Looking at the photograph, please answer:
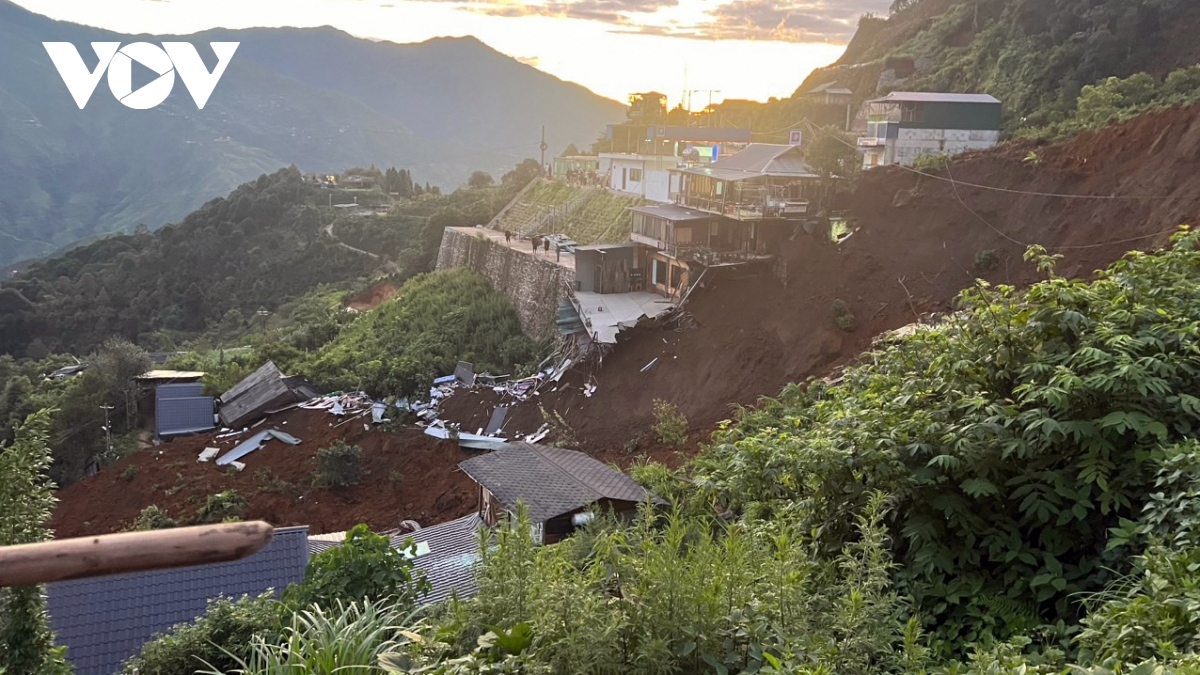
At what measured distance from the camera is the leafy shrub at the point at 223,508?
1483 cm

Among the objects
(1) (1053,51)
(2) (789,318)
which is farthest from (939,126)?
(2) (789,318)

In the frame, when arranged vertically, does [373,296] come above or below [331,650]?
below

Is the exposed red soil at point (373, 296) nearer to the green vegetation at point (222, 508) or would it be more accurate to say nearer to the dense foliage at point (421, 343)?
the dense foliage at point (421, 343)

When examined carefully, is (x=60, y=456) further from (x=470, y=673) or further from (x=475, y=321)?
(x=470, y=673)

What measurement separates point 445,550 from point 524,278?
14946 mm

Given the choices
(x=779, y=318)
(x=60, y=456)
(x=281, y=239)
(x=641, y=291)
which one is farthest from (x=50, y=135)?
(x=779, y=318)

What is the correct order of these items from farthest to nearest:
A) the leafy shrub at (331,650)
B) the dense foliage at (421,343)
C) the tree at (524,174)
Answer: the tree at (524,174) → the dense foliage at (421,343) → the leafy shrub at (331,650)

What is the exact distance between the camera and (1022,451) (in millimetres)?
3932

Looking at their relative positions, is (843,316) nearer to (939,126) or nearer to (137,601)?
(939,126)

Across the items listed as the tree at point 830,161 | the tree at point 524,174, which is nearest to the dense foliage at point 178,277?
the tree at point 524,174

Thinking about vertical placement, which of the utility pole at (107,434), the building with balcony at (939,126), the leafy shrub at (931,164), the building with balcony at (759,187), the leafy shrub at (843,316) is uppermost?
the building with balcony at (939,126)

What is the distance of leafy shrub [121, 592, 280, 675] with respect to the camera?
5289 mm

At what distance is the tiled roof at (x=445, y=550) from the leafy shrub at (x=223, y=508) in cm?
451

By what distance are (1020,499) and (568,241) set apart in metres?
22.3
